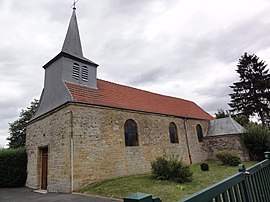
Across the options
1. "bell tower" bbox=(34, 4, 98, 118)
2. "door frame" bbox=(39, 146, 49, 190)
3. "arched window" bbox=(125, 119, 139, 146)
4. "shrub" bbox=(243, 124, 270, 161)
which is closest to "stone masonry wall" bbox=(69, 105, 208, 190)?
→ "arched window" bbox=(125, 119, 139, 146)

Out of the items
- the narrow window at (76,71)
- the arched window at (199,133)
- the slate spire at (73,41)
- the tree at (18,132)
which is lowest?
the arched window at (199,133)

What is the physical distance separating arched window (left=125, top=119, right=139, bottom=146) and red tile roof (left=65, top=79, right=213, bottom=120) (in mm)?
1123

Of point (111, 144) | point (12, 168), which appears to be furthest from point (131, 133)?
point (12, 168)

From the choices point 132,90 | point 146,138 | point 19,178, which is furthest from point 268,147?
point 19,178

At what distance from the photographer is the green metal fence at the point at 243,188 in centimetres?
174

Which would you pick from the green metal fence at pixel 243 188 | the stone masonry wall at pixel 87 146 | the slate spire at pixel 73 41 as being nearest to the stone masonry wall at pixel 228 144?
the stone masonry wall at pixel 87 146

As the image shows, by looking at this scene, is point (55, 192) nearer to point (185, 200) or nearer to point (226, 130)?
point (185, 200)

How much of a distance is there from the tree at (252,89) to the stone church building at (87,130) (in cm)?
1591

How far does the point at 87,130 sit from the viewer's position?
426 inches

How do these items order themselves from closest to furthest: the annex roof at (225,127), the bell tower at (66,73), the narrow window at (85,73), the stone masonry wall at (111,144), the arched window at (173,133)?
1. the stone masonry wall at (111,144)
2. the bell tower at (66,73)
3. the narrow window at (85,73)
4. the arched window at (173,133)
5. the annex roof at (225,127)

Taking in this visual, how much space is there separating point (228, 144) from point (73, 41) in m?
16.5

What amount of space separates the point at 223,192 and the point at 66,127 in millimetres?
9696

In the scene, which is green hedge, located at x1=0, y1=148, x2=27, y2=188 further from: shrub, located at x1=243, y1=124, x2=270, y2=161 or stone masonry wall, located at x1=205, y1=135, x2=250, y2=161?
shrub, located at x1=243, y1=124, x2=270, y2=161

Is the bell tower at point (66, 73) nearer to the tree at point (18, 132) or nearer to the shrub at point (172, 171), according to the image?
the shrub at point (172, 171)
